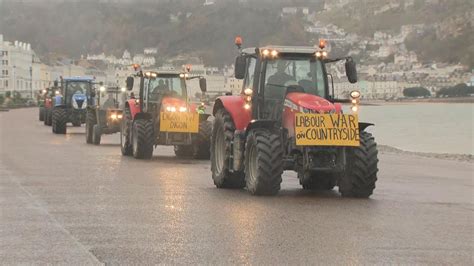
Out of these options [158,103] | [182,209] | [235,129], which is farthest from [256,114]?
[158,103]

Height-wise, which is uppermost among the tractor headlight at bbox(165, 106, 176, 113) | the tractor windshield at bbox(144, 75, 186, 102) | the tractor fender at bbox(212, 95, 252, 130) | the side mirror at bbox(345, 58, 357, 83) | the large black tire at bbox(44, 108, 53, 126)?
the side mirror at bbox(345, 58, 357, 83)

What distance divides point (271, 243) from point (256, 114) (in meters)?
6.19

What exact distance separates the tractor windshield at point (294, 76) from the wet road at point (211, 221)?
1733 millimetres

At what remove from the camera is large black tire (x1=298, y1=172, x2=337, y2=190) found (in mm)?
16375

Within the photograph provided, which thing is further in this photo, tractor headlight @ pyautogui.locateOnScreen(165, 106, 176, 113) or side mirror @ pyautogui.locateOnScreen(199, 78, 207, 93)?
side mirror @ pyautogui.locateOnScreen(199, 78, 207, 93)

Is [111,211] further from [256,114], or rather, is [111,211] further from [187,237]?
[256,114]

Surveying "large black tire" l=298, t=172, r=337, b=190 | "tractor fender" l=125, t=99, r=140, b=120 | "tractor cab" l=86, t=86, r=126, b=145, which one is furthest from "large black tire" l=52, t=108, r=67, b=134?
"large black tire" l=298, t=172, r=337, b=190

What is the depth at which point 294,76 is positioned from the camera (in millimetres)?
16016

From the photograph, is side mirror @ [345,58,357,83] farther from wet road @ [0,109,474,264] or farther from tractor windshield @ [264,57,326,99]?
wet road @ [0,109,474,264]

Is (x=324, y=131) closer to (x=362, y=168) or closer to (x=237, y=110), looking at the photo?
→ (x=362, y=168)

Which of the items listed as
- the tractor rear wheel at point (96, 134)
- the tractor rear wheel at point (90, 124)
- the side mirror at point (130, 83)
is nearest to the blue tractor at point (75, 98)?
the tractor rear wheel at point (90, 124)

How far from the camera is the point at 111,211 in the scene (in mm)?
12914

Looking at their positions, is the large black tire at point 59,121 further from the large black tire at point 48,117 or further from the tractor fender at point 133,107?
the tractor fender at point 133,107

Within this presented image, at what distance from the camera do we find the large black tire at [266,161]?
14.8m
